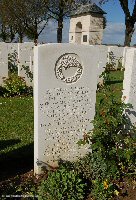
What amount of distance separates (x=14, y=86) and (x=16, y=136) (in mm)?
4122

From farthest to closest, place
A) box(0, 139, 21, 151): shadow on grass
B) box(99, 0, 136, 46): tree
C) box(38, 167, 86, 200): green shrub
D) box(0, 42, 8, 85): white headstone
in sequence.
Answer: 1. box(99, 0, 136, 46): tree
2. box(0, 42, 8, 85): white headstone
3. box(0, 139, 21, 151): shadow on grass
4. box(38, 167, 86, 200): green shrub

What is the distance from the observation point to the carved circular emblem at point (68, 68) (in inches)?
166

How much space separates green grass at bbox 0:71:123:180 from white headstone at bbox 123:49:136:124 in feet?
0.64

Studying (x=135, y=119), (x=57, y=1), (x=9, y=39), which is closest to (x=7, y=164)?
(x=135, y=119)

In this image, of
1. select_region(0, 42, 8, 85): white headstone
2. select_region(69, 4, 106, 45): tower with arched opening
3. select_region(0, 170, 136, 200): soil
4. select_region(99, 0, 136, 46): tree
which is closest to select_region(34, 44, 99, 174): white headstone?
select_region(0, 170, 136, 200): soil

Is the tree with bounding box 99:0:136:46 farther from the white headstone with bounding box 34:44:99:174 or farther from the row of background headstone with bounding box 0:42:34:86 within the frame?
the white headstone with bounding box 34:44:99:174

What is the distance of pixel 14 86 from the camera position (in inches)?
390

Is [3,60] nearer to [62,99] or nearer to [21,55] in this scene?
[21,55]

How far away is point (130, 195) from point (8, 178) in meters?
1.73

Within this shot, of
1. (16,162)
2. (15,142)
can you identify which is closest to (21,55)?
(15,142)

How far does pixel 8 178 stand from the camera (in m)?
4.41

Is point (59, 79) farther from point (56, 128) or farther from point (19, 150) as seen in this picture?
point (19, 150)

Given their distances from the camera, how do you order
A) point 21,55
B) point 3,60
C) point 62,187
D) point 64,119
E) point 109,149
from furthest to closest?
point 21,55 < point 3,60 < point 64,119 < point 109,149 < point 62,187

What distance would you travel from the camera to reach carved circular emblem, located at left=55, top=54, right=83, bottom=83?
13.9 ft
